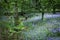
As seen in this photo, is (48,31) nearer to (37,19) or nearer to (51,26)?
(51,26)

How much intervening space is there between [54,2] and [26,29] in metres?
0.53

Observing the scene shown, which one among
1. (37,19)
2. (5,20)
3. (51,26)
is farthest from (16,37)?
(51,26)

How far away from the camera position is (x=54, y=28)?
157cm

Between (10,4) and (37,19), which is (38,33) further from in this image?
(10,4)

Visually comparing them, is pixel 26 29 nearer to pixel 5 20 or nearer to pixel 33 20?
pixel 33 20

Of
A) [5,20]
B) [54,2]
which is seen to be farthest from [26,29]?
[54,2]

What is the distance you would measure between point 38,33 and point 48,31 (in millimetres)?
139

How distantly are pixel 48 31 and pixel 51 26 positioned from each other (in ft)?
0.26

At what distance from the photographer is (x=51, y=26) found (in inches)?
62.0

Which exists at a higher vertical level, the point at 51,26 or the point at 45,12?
the point at 45,12

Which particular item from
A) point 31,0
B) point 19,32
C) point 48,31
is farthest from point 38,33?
point 31,0

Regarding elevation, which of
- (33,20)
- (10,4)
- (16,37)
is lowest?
(16,37)

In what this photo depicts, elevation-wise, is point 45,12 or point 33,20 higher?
point 45,12

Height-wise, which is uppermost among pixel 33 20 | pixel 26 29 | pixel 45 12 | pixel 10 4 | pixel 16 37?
pixel 10 4
